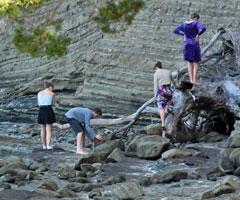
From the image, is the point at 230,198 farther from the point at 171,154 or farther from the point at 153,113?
the point at 153,113

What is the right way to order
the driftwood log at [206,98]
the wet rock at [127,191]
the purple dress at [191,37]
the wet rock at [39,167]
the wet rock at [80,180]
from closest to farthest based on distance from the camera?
1. the wet rock at [127,191]
2. the wet rock at [80,180]
3. the wet rock at [39,167]
4. the purple dress at [191,37]
5. the driftwood log at [206,98]

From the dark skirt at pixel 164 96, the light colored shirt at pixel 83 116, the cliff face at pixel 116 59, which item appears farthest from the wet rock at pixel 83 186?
the cliff face at pixel 116 59

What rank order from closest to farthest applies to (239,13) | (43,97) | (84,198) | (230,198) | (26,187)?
1. (230,198)
2. (84,198)
3. (26,187)
4. (43,97)
5. (239,13)

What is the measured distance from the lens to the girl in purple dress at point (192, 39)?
13656 millimetres

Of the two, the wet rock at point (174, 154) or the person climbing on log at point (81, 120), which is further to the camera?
the person climbing on log at point (81, 120)

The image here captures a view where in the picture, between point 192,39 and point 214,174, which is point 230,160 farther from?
point 192,39

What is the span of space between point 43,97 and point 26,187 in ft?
12.5

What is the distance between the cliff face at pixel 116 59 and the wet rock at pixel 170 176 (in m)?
11.6

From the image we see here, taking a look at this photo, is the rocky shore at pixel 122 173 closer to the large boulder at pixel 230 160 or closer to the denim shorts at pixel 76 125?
the large boulder at pixel 230 160

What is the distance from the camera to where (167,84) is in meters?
14.3

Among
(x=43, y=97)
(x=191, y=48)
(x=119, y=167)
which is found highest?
(x=191, y=48)

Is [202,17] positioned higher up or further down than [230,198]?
higher up

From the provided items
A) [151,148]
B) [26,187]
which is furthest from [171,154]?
[26,187]

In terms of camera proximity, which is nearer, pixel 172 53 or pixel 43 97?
pixel 43 97
